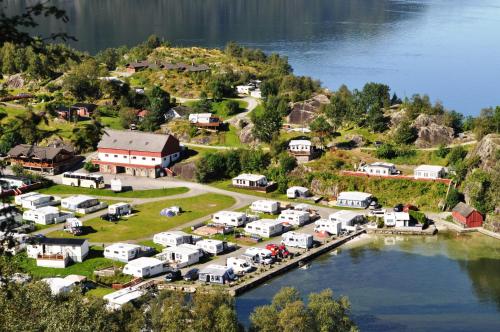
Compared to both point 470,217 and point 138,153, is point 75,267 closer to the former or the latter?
point 138,153

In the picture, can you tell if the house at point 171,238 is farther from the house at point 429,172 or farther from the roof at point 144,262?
the house at point 429,172

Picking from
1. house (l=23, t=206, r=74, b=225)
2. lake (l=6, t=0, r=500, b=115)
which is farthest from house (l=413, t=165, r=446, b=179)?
lake (l=6, t=0, r=500, b=115)

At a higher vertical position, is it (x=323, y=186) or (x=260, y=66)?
(x=260, y=66)

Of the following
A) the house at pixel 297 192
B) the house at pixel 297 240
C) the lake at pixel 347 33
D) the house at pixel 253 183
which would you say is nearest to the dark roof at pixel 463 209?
the house at pixel 297 192

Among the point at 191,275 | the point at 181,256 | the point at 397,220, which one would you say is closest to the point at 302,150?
the point at 397,220

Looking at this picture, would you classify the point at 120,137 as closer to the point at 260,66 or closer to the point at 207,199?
the point at 207,199

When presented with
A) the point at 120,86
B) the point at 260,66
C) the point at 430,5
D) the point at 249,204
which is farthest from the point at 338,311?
the point at 430,5
